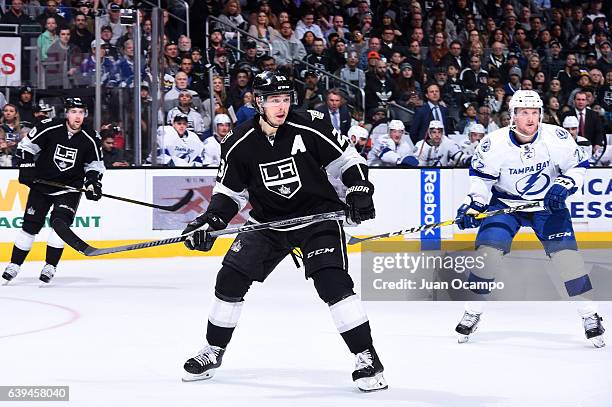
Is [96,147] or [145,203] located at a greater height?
[96,147]

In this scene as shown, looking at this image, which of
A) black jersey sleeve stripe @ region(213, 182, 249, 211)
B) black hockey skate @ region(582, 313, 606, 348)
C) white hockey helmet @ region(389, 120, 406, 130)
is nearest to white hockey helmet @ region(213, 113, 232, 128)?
white hockey helmet @ region(389, 120, 406, 130)

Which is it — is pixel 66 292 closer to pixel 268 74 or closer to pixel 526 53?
pixel 268 74

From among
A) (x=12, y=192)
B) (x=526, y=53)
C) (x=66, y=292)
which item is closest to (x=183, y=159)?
(x=12, y=192)

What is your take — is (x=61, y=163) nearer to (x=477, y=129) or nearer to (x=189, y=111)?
(x=189, y=111)

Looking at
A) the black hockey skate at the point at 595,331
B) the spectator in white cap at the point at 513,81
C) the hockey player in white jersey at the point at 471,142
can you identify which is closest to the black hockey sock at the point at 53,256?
the hockey player in white jersey at the point at 471,142

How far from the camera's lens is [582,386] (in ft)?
15.0

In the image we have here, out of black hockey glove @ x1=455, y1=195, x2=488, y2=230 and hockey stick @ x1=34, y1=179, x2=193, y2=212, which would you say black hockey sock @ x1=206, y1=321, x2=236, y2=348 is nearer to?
black hockey glove @ x1=455, y1=195, x2=488, y2=230

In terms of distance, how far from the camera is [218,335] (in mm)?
4703

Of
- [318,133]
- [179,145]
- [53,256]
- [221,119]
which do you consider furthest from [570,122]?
[318,133]

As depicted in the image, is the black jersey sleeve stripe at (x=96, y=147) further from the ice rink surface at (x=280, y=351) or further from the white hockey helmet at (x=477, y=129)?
the white hockey helmet at (x=477, y=129)

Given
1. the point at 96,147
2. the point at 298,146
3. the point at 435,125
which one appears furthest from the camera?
the point at 435,125

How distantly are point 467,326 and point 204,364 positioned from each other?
5.12ft

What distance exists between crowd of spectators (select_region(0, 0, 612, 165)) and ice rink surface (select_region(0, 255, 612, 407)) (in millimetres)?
2218

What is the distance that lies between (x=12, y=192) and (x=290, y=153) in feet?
17.9
